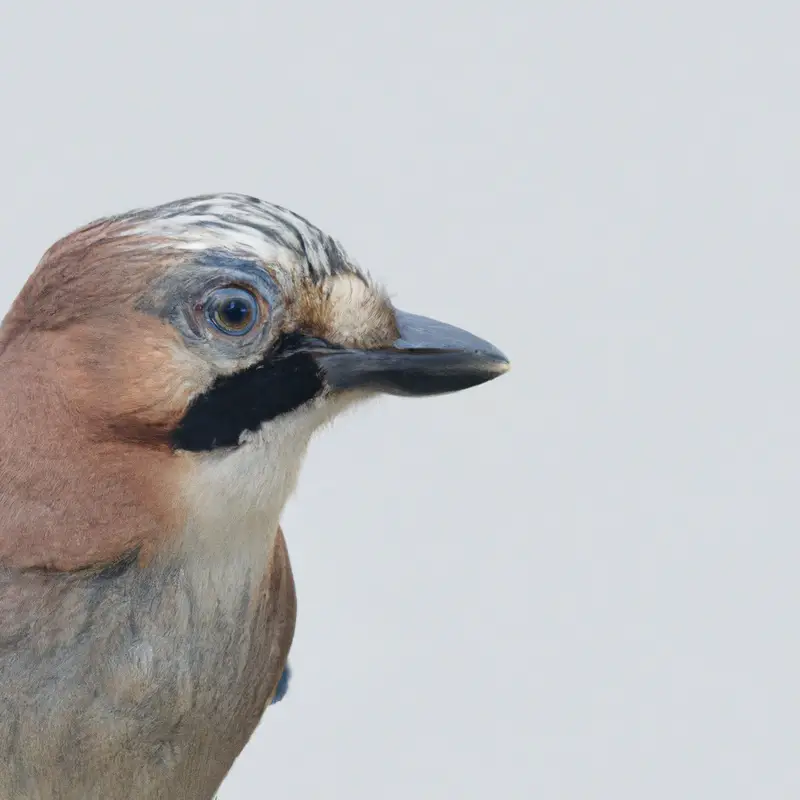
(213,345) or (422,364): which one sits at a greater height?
(422,364)

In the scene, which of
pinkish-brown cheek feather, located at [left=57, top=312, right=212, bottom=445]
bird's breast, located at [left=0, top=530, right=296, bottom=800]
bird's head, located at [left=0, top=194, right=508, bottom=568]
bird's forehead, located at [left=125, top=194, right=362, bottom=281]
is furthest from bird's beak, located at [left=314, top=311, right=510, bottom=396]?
bird's breast, located at [left=0, top=530, right=296, bottom=800]

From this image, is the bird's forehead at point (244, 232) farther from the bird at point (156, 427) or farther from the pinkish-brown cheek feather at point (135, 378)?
the pinkish-brown cheek feather at point (135, 378)

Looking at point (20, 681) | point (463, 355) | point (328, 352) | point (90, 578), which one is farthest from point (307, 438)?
point (20, 681)

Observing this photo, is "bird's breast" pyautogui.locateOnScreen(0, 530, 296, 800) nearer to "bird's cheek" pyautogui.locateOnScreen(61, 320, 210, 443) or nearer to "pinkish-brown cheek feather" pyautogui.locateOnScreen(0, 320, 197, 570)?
"pinkish-brown cheek feather" pyautogui.locateOnScreen(0, 320, 197, 570)

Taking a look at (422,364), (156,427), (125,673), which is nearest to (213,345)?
(156,427)

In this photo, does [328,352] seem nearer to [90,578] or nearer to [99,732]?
[90,578]

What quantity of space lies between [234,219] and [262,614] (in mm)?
A: 937

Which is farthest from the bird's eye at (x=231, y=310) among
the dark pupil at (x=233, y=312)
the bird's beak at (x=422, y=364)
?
the bird's beak at (x=422, y=364)

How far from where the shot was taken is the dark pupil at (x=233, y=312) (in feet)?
7.23

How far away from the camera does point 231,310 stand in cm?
221

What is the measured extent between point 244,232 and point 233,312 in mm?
177

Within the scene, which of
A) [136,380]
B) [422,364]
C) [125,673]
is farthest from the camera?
[125,673]

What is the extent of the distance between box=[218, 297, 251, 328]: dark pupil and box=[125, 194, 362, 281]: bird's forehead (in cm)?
Result: 10

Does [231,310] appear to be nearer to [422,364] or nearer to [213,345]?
[213,345]
